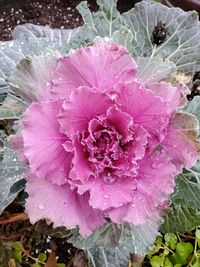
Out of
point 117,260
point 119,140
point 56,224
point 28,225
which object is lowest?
point 28,225

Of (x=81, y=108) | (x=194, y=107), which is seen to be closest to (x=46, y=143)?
(x=81, y=108)

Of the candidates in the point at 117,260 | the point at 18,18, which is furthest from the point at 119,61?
the point at 18,18

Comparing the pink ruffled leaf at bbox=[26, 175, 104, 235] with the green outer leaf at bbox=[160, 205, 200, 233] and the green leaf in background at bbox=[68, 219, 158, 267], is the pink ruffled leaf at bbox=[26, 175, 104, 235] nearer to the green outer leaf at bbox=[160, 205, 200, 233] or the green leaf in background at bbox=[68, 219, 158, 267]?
the green leaf in background at bbox=[68, 219, 158, 267]

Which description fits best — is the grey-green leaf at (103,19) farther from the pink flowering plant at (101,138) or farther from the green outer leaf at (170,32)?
the pink flowering plant at (101,138)

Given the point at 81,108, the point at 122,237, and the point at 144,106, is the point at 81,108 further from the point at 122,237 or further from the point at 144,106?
the point at 122,237

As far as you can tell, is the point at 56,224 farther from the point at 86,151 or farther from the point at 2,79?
the point at 2,79

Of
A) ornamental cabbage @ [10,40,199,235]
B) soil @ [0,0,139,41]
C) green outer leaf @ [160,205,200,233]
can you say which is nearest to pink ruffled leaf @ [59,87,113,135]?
ornamental cabbage @ [10,40,199,235]
